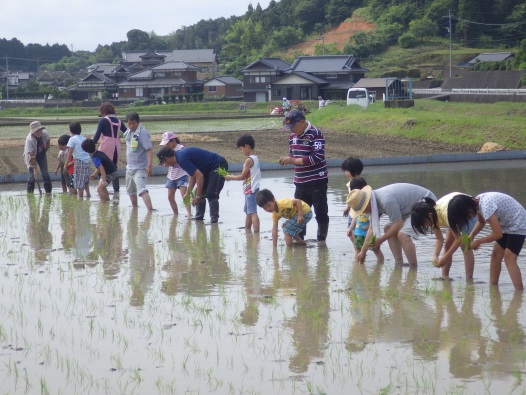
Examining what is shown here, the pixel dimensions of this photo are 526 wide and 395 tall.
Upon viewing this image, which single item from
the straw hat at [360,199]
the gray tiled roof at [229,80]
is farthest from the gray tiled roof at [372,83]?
the straw hat at [360,199]

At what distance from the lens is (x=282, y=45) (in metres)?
84.4

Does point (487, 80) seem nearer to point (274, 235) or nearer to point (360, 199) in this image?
point (274, 235)

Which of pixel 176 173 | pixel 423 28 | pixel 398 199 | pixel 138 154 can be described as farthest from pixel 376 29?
pixel 398 199

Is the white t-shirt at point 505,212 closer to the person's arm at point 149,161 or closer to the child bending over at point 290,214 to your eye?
the child bending over at point 290,214

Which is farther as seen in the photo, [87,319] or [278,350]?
[87,319]

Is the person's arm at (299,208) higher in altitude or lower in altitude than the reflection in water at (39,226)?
higher

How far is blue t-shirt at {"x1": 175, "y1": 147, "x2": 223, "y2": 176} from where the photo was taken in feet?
34.3

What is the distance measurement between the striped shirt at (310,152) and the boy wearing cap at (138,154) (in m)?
3.04

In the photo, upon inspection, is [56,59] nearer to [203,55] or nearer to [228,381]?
[203,55]

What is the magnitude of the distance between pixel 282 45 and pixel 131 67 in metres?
16.4

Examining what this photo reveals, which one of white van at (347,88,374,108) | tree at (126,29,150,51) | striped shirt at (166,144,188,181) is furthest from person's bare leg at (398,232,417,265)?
tree at (126,29,150,51)

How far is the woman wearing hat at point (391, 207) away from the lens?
24.6 ft

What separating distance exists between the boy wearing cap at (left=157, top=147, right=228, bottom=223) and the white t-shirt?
15.7 feet

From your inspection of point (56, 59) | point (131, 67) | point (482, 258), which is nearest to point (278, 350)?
point (482, 258)
